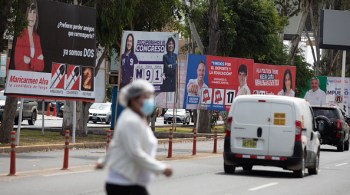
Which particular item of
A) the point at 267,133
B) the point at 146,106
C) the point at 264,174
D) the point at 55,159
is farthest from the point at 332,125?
the point at 146,106

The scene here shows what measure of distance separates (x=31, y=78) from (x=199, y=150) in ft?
24.4

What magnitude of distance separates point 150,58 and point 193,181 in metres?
14.1

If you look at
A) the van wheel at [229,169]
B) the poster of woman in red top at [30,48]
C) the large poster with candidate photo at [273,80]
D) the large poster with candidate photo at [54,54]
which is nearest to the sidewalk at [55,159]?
the large poster with candidate photo at [54,54]

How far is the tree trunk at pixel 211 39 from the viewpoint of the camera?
46.1 m

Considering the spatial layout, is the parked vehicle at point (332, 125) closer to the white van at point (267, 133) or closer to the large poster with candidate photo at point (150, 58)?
the large poster with candidate photo at point (150, 58)

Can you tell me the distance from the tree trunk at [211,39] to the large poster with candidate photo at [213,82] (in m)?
3.24

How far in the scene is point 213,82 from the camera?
41688mm

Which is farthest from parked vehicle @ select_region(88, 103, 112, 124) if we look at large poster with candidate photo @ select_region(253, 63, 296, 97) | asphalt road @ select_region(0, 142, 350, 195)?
asphalt road @ select_region(0, 142, 350, 195)

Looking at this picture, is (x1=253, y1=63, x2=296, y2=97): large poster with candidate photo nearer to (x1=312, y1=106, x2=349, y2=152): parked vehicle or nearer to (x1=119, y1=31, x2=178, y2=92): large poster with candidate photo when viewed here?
(x1=312, y1=106, x2=349, y2=152): parked vehicle

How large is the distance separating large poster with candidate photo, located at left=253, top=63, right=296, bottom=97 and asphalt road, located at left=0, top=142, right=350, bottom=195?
21.5 metres

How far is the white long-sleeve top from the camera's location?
7.89 meters

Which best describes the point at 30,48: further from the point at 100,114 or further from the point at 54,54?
the point at 100,114

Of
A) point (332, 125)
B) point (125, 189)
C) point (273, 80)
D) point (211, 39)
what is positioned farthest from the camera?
point (273, 80)

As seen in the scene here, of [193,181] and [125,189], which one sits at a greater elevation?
[125,189]
